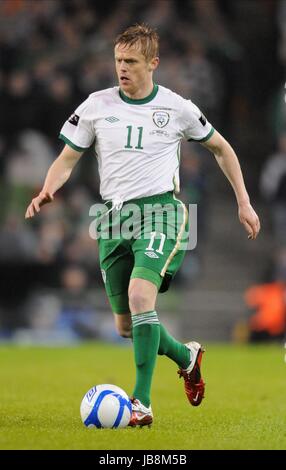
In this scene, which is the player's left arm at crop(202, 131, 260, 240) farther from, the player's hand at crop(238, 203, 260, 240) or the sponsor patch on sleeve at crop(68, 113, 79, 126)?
the sponsor patch on sleeve at crop(68, 113, 79, 126)

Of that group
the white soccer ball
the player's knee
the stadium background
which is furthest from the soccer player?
the stadium background

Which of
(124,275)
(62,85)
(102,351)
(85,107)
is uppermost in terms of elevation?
(62,85)

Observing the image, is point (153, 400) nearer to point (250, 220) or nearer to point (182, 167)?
point (250, 220)

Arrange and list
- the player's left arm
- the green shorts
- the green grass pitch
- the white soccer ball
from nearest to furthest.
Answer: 1. the green grass pitch
2. the white soccer ball
3. the green shorts
4. the player's left arm

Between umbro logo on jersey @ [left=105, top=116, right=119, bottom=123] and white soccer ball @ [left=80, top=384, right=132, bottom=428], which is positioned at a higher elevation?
umbro logo on jersey @ [left=105, top=116, right=119, bottom=123]

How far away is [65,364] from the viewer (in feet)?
40.7

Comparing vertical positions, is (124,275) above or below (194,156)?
below

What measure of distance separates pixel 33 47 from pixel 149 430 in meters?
12.8

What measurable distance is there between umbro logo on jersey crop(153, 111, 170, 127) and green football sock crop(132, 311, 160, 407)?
51.7 inches

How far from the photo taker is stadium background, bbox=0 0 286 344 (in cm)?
1639
